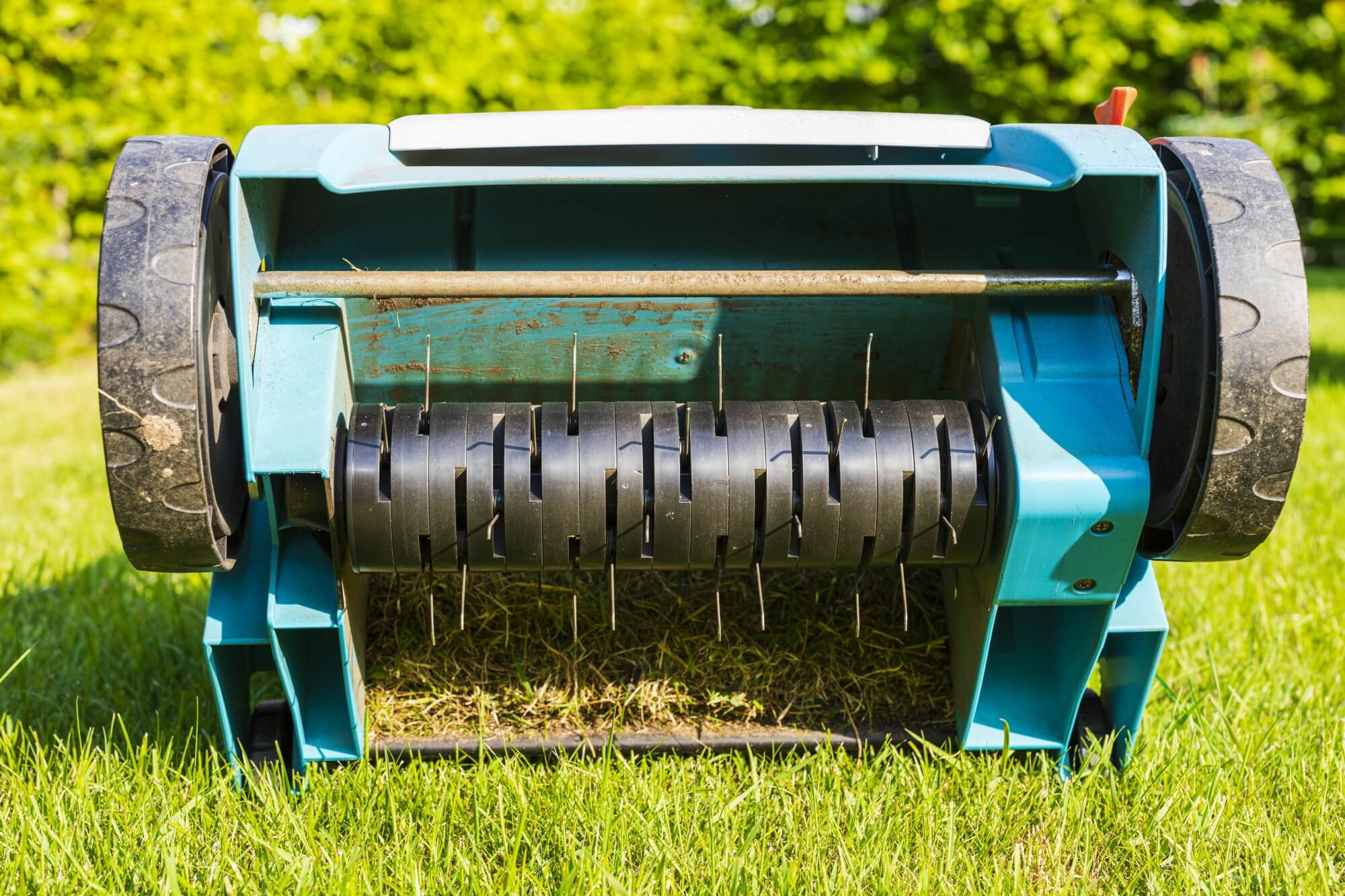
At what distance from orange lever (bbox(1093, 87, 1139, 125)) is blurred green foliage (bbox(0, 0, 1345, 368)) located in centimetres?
600

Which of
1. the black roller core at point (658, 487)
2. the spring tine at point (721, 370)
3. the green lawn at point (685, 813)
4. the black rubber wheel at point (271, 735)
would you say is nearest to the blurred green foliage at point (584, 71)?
the green lawn at point (685, 813)

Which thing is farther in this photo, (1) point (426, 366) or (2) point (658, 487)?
(1) point (426, 366)

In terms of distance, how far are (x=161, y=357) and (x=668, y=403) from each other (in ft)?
2.51

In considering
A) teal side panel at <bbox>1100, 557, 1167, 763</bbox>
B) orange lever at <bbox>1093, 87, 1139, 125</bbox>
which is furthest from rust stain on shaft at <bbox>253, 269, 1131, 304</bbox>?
teal side panel at <bbox>1100, 557, 1167, 763</bbox>

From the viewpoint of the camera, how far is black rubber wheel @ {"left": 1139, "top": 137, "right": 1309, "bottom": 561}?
5.32 ft

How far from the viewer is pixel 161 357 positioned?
1594mm

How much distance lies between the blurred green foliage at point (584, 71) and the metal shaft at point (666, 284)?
19.3ft

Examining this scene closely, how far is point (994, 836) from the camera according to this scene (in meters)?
1.83

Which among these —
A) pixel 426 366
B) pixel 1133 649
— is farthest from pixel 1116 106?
pixel 426 366

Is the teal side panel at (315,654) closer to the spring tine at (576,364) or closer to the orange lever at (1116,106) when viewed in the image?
the spring tine at (576,364)

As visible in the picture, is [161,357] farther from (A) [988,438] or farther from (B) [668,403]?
(A) [988,438]

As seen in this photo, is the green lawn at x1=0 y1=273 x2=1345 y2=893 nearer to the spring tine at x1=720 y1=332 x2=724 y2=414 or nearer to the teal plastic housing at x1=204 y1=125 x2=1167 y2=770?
the teal plastic housing at x1=204 y1=125 x2=1167 y2=770

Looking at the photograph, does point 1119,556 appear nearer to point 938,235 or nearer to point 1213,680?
point 938,235

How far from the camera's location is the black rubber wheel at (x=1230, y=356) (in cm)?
162
